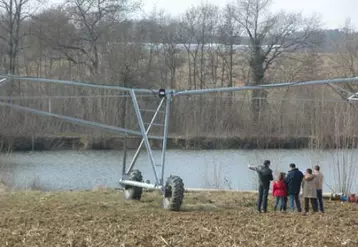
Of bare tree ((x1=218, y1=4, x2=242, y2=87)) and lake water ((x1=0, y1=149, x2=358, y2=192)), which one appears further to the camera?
bare tree ((x1=218, y1=4, x2=242, y2=87))

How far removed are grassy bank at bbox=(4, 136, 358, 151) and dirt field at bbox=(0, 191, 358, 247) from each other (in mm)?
22810

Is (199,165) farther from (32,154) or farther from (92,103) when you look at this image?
(32,154)

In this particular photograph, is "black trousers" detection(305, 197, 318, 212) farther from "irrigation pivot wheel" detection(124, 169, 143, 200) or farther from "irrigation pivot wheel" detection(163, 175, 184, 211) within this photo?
"irrigation pivot wheel" detection(124, 169, 143, 200)

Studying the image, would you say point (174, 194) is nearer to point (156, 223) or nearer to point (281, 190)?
point (156, 223)

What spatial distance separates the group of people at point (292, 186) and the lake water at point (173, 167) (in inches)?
212

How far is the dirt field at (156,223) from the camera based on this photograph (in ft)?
39.5

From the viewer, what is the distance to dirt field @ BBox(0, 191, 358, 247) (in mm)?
12047

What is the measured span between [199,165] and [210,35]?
113 ft

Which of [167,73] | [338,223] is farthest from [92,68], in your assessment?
[338,223]

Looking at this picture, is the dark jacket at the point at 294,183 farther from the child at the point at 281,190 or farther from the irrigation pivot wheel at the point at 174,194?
the irrigation pivot wheel at the point at 174,194

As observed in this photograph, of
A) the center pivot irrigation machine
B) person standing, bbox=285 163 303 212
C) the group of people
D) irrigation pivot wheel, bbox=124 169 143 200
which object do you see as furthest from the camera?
irrigation pivot wheel, bbox=124 169 143 200

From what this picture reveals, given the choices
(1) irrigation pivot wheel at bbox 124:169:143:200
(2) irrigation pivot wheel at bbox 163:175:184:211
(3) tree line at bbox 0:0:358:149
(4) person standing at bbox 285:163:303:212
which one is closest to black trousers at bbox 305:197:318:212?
(4) person standing at bbox 285:163:303:212

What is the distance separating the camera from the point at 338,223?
14.5 metres

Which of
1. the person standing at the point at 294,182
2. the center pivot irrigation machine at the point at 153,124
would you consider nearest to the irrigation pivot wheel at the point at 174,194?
the center pivot irrigation machine at the point at 153,124
